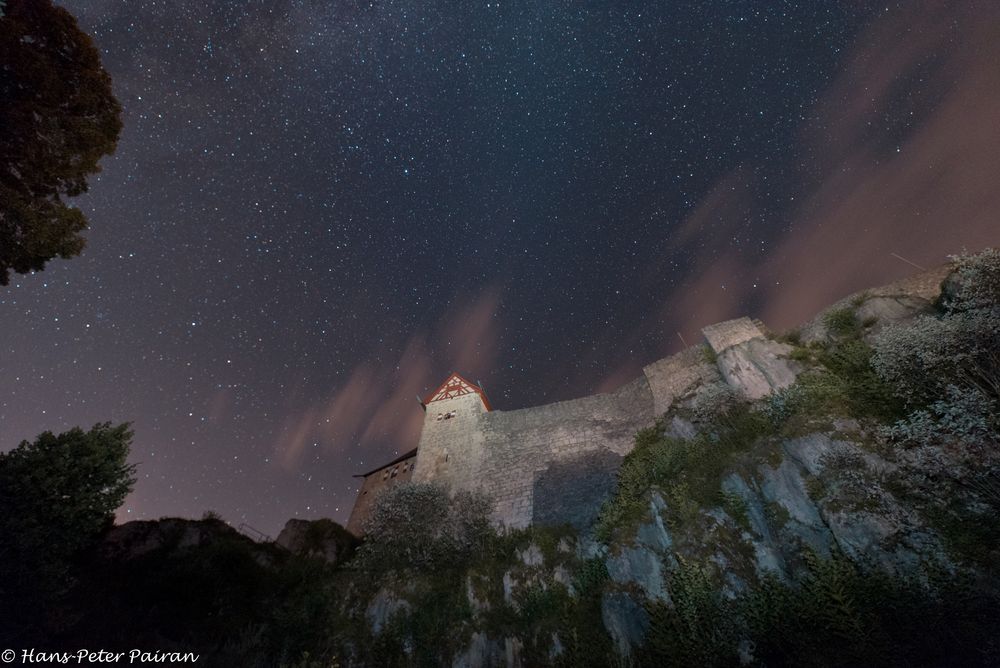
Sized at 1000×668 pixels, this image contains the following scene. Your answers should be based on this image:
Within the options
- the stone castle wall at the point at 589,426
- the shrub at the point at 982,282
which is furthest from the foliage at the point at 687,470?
the shrub at the point at 982,282

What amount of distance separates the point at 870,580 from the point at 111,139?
25021 millimetres

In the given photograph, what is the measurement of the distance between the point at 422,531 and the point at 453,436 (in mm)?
8936

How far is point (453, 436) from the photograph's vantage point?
29281 mm

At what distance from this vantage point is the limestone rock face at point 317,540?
2352 centimetres

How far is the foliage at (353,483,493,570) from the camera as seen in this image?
65.7 feet

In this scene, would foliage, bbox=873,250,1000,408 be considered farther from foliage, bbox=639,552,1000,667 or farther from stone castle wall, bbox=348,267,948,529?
foliage, bbox=639,552,1000,667

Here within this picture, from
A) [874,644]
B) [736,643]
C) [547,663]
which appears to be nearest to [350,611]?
A: [547,663]

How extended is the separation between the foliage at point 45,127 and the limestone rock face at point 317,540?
19.8 m

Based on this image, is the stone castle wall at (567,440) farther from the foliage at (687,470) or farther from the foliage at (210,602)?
the foliage at (210,602)

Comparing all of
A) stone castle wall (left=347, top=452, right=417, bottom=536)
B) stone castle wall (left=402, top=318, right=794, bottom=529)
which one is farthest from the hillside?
stone castle wall (left=347, top=452, right=417, bottom=536)

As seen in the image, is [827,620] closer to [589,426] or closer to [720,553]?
[720,553]

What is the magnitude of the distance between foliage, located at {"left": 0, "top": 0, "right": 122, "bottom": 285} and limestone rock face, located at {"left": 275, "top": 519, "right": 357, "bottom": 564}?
780 inches

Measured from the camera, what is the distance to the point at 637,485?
18984 millimetres

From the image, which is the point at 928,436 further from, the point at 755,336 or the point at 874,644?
the point at 755,336
